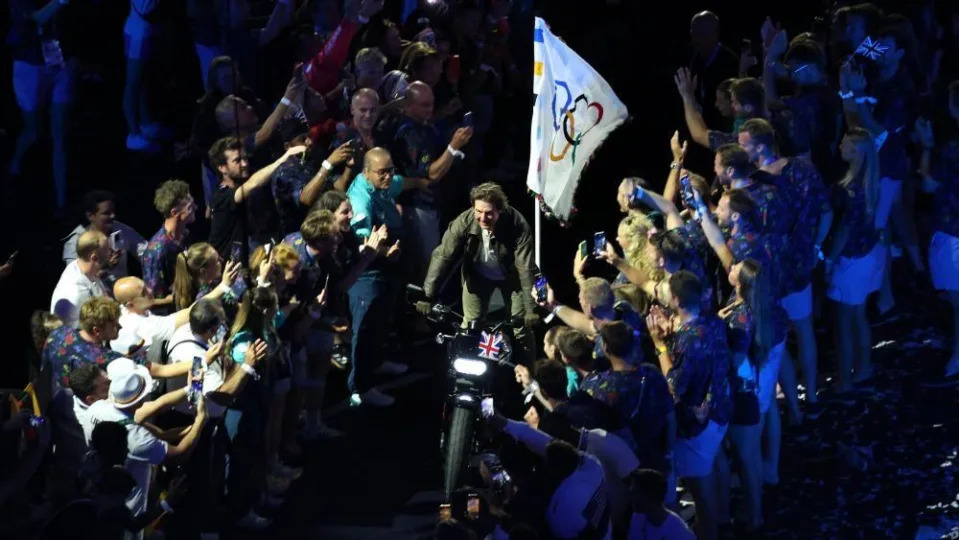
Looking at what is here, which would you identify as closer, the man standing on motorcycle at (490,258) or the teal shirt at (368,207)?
the man standing on motorcycle at (490,258)

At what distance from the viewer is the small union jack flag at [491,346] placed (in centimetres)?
1100

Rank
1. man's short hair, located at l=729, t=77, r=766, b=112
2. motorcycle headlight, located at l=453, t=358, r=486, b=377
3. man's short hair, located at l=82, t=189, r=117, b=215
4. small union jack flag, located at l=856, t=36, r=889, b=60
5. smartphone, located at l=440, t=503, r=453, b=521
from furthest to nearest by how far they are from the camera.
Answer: small union jack flag, located at l=856, t=36, r=889, b=60
man's short hair, located at l=729, t=77, r=766, b=112
man's short hair, located at l=82, t=189, r=117, b=215
motorcycle headlight, located at l=453, t=358, r=486, b=377
smartphone, located at l=440, t=503, r=453, b=521

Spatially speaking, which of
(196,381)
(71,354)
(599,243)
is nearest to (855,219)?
(599,243)

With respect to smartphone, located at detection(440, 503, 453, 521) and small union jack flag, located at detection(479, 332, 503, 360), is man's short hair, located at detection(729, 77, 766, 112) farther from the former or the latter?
smartphone, located at detection(440, 503, 453, 521)

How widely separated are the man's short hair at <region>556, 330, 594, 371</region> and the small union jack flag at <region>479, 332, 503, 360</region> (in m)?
0.60

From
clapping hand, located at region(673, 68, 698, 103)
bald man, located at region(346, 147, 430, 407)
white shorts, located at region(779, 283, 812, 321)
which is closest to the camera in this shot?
white shorts, located at region(779, 283, 812, 321)

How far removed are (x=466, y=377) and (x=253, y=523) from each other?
5.44 ft

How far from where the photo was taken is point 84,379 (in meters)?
9.98

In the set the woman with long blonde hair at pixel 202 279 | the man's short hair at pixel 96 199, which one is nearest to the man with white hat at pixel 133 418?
the woman with long blonde hair at pixel 202 279

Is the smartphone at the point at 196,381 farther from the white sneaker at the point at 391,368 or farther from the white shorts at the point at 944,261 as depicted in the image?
the white shorts at the point at 944,261

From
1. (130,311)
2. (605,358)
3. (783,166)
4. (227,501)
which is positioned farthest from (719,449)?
(130,311)

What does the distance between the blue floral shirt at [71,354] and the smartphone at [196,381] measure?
0.43 meters

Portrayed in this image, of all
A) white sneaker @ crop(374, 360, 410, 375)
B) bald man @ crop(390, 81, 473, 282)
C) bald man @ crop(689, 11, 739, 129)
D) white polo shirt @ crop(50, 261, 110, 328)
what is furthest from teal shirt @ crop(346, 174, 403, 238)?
bald man @ crop(689, 11, 739, 129)

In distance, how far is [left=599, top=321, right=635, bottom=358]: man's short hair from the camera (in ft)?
33.4
